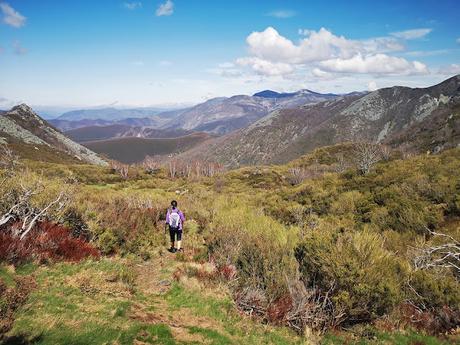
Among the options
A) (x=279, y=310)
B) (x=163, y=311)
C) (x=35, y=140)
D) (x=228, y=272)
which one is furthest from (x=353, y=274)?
(x=35, y=140)

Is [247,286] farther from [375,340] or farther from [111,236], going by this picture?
[111,236]

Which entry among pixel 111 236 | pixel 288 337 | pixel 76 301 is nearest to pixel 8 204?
pixel 111 236

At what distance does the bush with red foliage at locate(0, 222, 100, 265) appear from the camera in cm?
1005

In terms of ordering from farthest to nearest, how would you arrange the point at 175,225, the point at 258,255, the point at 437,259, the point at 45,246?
1. the point at 175,225
2. the point at 437,259
3. the point at 258,255
4. the point at 45,246

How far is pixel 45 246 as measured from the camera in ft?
37.2

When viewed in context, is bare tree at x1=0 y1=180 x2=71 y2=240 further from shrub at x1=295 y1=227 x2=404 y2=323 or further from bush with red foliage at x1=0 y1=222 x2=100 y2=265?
shrub at x1=295 y1=227 x2=404 y2=323

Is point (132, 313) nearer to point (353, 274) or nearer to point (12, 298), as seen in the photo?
point (12, 298)

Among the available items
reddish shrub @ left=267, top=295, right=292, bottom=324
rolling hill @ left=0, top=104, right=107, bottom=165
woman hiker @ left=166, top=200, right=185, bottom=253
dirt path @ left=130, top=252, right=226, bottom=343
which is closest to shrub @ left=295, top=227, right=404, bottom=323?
reddish shrub @ left=267, top=295, right=292, bottom=324

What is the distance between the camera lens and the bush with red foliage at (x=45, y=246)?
10.0 m

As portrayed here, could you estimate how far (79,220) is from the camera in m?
14.2

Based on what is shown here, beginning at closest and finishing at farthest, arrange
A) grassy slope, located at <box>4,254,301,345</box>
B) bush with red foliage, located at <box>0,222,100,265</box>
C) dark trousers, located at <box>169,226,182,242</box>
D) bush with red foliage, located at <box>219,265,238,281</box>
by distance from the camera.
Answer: grassy slope, located at <box>4,254,301,345</box> < bush with red foliage, located at <box>0,222,100,265</box> < bush with red foliage, located at <box>219,265,238,281</box> < dark trousers, located at <box>169,226,182,242</box>

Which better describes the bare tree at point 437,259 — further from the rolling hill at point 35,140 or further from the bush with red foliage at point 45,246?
the rolling hill at point 35,140

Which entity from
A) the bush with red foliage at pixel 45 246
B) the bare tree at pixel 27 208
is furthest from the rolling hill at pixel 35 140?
the bush with red foliage at pixel 45 246

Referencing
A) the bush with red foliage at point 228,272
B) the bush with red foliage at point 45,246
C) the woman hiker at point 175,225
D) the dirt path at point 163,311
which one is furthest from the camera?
the woman hiker at point 175,225
